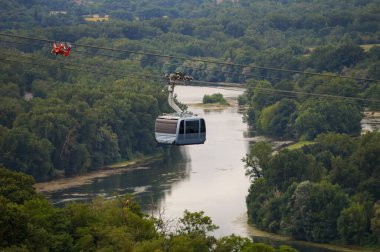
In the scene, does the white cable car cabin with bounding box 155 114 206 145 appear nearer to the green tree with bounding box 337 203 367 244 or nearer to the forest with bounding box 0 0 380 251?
the forest with bounding box 0 0 380 251

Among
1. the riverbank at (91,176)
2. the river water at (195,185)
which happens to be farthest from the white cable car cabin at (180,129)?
the riverbank at (91,176)

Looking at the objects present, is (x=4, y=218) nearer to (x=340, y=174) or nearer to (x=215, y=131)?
(x=340, y=174)

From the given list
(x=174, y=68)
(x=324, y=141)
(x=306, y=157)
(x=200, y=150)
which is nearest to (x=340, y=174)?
(x=306, y=157)

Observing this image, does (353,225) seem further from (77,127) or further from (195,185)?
(77,127)

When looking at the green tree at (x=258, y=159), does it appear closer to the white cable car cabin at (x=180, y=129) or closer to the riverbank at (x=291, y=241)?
the riverbank at (x=291, y=241)

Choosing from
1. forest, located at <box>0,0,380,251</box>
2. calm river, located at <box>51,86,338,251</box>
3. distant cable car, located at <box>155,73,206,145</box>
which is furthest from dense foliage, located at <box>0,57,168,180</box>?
distant cable car, located at <box>155,73,206,145</box>

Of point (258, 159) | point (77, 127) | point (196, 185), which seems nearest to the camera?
point (258, 159)

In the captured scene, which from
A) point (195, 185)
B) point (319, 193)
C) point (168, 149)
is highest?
point (319, 193)

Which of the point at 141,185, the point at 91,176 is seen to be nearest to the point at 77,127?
the point at 91,176
